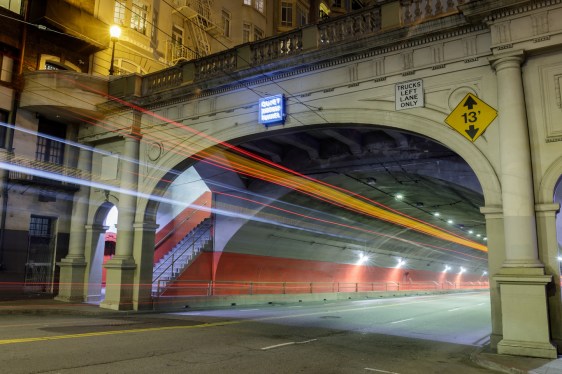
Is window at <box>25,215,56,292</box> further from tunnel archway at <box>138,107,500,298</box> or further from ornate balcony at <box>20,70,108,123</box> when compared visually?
tunnel archway at <box>138,107,500,298</box>

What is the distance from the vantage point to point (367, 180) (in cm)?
2073

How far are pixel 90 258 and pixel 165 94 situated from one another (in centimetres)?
798

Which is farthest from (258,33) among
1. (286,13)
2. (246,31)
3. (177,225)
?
(177,225)

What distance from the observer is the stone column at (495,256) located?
988cm

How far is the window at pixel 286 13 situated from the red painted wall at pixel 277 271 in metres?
20.8

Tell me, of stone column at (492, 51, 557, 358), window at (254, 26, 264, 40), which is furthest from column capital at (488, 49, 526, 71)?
window at (254, 26, 264, 40)

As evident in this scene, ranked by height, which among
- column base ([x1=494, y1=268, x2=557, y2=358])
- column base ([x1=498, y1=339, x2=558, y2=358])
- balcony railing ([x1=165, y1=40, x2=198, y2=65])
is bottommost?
column base ([x1=498, y1=339, x2=558, y2=358])

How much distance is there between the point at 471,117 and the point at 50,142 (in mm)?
17508

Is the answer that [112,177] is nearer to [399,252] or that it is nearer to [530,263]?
[530,263]

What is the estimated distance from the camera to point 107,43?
22375 millimetres

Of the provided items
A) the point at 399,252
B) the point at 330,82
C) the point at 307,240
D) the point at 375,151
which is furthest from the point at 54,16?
the point at 399,252

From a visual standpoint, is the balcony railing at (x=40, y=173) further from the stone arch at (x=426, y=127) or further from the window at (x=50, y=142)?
the stone arch at (x=426, y=127)

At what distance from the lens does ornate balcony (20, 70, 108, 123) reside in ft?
59.7

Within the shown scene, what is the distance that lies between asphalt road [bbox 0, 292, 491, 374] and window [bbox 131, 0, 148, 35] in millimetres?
17383
